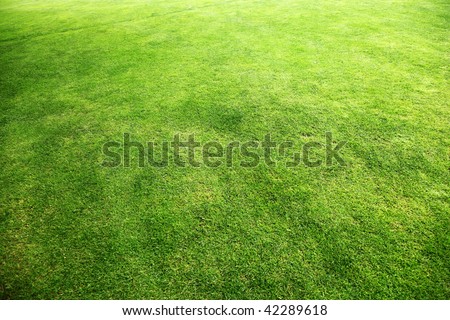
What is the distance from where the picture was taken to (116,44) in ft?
19.8

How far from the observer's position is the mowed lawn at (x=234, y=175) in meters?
2.09

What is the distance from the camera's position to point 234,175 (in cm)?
286

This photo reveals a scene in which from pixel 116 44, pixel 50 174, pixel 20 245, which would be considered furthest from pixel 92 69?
pixel 20 245

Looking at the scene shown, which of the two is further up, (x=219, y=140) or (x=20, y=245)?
(x=219, y=140)

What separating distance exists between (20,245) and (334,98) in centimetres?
390

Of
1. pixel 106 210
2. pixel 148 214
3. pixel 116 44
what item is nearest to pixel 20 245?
pixel 106 210

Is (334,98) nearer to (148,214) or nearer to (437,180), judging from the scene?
(437,180)

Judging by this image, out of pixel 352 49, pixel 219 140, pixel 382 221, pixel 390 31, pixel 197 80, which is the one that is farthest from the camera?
pixel 390 31

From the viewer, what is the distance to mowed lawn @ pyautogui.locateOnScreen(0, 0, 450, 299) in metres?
2.09

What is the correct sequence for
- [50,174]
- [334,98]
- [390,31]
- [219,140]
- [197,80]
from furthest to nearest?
1. [390,31]
2. [197,80]
3. [334,98]
4. [219,140]
5. [50,174]

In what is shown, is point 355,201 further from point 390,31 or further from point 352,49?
point 390,31

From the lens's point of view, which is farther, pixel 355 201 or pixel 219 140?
pixel 219 140
